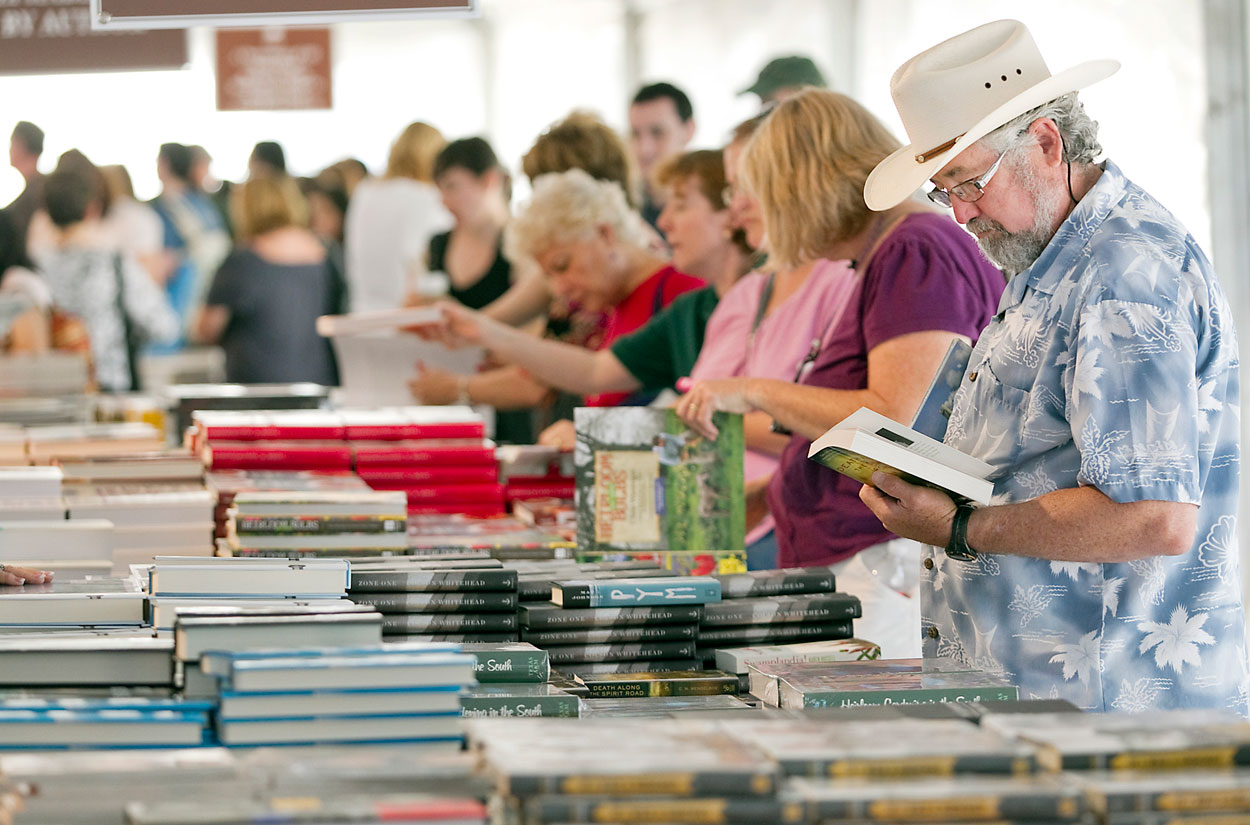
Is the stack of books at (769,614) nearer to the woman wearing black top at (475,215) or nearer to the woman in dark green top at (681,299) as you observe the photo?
the woman in dark green top at (681,299)

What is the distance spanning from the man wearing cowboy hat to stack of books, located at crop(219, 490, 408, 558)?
1.00 metres

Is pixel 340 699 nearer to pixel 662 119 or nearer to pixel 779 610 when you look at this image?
pixel 779 610

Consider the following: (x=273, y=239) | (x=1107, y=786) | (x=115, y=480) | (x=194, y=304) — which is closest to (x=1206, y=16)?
(x=115, y=480)

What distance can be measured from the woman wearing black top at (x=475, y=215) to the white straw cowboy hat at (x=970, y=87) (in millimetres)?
3838

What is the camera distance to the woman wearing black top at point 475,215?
20.3 feet

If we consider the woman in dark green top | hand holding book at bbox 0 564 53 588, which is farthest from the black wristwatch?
the woman in dark green top

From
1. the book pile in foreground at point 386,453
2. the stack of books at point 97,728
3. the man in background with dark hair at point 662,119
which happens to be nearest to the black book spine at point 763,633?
the stack of books at point 97,728

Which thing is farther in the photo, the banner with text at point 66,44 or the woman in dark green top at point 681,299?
the banner with text at point 66,44

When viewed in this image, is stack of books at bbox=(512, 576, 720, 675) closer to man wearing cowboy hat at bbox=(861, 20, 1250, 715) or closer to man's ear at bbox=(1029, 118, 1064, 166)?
man wearing cowboy hat at bbox=(861, 20, 1250, 715)

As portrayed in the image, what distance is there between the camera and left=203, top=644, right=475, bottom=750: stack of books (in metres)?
1.60

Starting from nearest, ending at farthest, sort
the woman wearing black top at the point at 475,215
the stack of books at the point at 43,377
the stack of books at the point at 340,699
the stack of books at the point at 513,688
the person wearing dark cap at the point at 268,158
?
the stack of books at the point at 340,699, the stack of books at the point at 513,688, the stack of books at the point at 43,377, the woman wearing black top at the point at 475,215, the person wearing dark cap at the point at 268,158

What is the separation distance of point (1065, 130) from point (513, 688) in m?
1.22

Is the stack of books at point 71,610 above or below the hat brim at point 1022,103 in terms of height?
below

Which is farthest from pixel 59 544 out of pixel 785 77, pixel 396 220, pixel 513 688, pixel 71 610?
pixel 396 220
